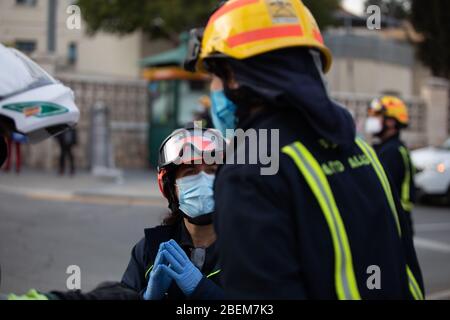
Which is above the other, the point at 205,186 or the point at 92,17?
the point at 92,17

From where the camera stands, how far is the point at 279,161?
1712 mm

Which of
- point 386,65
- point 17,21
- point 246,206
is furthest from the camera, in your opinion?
point 17,21

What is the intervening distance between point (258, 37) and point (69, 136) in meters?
14.8

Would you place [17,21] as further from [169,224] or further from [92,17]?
[169,224]

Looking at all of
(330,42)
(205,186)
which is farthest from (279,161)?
(330,42)

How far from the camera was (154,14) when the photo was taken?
2605 cm

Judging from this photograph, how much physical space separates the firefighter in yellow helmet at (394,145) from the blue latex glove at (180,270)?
354cm

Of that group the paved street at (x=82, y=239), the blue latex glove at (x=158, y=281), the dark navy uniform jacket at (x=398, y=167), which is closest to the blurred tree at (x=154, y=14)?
the paved street at (x=82, y=239)

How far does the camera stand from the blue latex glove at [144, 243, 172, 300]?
2.55 m

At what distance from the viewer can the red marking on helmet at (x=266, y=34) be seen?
178cm

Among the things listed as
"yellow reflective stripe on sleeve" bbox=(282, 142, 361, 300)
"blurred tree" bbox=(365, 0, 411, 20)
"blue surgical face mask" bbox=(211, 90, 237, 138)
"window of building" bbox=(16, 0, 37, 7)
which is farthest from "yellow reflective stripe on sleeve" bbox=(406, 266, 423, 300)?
"blurred tree" bbox=(365, 0, 411, 20)

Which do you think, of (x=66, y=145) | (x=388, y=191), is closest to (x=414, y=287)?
(x=388, y=191)

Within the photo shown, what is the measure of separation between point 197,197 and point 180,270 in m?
0.63

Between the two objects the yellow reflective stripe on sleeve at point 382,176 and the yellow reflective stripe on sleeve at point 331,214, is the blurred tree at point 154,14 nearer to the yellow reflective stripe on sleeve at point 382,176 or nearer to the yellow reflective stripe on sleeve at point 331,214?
the yellow reflective stripe on sleeve at point 382,176
